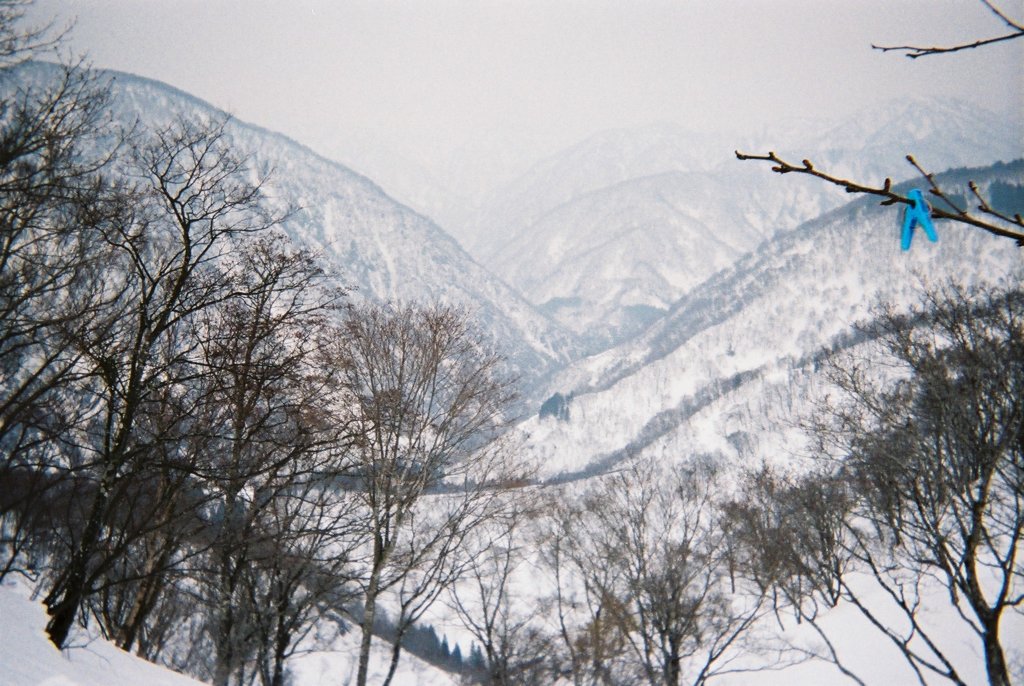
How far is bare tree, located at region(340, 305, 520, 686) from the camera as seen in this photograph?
369 inches

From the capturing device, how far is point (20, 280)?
766 centimetres

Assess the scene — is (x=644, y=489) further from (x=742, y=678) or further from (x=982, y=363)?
(x=742, y=678)

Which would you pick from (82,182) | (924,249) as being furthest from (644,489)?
(924,249)

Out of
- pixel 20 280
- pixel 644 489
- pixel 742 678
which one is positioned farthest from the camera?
pixel 742 678

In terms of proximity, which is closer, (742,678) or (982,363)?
(982,363)

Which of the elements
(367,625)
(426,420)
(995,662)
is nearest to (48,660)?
(367,625)

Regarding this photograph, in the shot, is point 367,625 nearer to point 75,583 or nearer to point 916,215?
point 75,583

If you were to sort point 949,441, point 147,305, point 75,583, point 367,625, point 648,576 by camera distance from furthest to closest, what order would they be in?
point 648,576
point 367,625
point 949,441
point 147,305
point 75,583

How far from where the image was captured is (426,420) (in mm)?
9852

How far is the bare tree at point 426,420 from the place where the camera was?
9375 millimetres

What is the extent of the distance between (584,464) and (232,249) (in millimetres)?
191623

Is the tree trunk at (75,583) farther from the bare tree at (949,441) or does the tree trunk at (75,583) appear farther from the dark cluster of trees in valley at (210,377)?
the bare tree at (949,441)

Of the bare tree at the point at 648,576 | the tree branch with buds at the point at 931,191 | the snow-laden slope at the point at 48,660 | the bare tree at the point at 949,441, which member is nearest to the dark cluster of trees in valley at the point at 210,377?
the snow-laden slope at the point at 48,660

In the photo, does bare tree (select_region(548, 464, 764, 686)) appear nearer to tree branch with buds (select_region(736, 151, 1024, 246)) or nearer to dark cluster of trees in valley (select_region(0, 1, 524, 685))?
dark cluster of trees in valley (select_region(0, 1, 524, 685))
